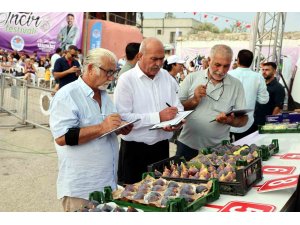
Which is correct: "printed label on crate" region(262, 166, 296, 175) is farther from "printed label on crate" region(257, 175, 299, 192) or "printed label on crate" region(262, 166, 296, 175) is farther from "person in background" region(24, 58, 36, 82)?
"person in background" region(24, 58, 36, 82)

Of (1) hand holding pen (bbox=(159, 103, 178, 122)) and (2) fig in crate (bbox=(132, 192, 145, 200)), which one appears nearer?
(2) fig in crate (bbox=(132, 192, 145, 200))

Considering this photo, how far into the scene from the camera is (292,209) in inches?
82.4

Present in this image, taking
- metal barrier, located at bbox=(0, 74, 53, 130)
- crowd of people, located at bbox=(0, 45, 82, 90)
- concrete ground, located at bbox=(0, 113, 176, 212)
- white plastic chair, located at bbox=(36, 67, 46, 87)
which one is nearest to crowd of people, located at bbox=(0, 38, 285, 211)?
concrete ground, located at bbox=(0, 113, 176, 212)

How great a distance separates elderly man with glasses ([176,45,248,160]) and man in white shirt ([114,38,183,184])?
0.86ft

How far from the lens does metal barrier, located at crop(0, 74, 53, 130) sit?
7571 mm

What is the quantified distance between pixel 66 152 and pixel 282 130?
8.49 ft

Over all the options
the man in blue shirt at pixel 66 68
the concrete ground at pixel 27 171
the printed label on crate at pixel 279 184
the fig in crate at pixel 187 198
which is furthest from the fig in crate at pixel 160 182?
the man in blue shirt at pixel 66 68

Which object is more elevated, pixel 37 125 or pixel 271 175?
pixel 271 175

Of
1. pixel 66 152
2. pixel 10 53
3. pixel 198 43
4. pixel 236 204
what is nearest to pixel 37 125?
pixel 66 152

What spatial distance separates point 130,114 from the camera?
2963mm

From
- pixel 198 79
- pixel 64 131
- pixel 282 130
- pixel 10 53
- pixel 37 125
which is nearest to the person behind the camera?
pixel 64 131

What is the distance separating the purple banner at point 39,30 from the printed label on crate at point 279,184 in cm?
1446

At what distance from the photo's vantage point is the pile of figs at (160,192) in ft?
6.02
